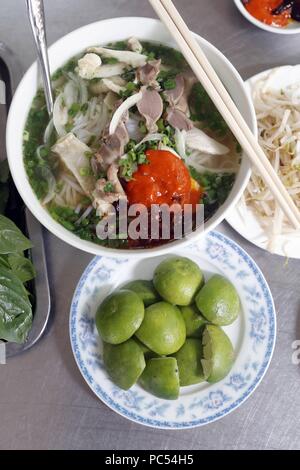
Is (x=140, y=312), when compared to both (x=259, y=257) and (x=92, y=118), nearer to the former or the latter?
(x=259, y=257)

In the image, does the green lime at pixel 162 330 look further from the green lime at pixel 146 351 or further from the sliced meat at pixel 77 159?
the sliced meat at pixel 77 159

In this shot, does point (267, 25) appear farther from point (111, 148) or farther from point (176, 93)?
point (111, 148)

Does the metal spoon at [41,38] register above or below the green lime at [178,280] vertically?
above

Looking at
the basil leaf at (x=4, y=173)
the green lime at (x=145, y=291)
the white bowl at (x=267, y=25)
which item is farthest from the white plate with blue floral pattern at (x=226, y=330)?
the white bowl at (x=267, y=25)

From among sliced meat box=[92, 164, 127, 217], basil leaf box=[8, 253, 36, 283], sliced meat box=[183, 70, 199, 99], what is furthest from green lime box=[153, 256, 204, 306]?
sliced meat box=[183, 70, 199, 99]

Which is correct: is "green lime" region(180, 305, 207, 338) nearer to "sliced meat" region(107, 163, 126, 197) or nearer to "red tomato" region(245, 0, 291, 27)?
"sliced meat" region(107, 163, 126, 197)
